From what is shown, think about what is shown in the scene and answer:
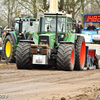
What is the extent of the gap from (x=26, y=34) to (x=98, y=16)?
31.0 ft

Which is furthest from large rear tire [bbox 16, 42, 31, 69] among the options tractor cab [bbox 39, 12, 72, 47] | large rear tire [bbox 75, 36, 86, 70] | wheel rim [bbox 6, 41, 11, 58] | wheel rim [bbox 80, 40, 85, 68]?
wheel rim [bbox 6, 41, 11, 58]

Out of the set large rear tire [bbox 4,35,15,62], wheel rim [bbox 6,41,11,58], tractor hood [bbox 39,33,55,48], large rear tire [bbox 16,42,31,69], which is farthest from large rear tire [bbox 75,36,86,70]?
wheel rim [bbox 6,41,11,58]

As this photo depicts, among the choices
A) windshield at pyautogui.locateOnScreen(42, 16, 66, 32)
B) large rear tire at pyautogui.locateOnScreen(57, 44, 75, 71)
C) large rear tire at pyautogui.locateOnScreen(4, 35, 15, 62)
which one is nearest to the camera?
large rear tire at pyautogui.locateOnScreen(57, 44, 75, 71)

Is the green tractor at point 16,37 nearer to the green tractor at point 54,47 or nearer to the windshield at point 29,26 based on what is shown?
the windshield at point 29,26

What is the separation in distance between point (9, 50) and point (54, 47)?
16.3ft

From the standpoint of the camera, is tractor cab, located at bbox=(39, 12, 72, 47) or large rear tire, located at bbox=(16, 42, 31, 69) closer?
large rear tire, located at bbox=(16, 42, 31, 69)

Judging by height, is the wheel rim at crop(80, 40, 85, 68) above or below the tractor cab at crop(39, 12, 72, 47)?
below

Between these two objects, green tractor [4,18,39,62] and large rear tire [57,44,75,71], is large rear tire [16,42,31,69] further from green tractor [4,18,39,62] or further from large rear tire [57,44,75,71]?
green tractor [4,18,39,62]

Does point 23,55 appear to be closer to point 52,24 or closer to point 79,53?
point 52,24

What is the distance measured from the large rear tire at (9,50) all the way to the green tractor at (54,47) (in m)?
3.73

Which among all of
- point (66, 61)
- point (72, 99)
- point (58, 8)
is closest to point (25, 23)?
point (66, 61)

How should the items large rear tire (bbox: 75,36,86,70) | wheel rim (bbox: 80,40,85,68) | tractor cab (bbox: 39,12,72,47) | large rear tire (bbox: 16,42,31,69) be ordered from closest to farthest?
large rear tire (bbox: 16,42,31,69) < tractor cab (bbox: 39,12,72,47) < large rear tire (bbox: 75,36,86,70) < wheel rim (bbox: 80,40,85,68)

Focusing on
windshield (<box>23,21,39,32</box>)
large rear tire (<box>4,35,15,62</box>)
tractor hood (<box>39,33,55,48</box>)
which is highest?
windshield (<box>23,21,39,32</box>)

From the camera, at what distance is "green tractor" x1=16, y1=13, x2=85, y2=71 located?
1145 centimetres
